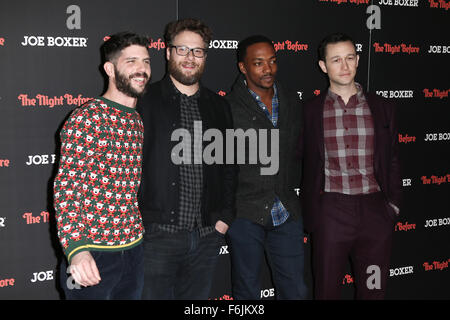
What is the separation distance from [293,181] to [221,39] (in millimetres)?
1235

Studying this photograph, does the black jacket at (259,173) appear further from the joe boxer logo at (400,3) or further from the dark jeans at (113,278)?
the joe boxer logo at (400,3)

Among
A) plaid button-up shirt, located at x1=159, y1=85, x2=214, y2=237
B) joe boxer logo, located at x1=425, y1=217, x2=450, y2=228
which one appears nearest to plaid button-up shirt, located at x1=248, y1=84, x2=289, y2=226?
plaid button-up shirt, located at x1=159, y1=85, x2=214, y2=237

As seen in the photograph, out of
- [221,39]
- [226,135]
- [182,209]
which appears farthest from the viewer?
[221,39]

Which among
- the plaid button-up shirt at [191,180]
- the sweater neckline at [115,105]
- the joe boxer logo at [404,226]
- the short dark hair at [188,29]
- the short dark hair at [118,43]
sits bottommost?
the joe boxer logo at [404,226]

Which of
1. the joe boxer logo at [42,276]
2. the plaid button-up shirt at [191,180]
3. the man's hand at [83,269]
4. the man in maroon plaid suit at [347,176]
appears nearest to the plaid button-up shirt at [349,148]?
the man in maroon plaid suit at [347,176]

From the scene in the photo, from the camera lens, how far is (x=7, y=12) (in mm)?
2795

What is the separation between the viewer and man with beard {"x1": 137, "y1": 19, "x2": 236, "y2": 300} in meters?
2.43

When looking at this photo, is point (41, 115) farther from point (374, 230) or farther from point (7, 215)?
point (374, 230)

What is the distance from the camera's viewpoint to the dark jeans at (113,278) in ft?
6.67

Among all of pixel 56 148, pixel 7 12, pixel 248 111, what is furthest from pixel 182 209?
pixel 7 12

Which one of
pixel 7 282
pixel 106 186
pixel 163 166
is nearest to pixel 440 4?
pixel 163 166

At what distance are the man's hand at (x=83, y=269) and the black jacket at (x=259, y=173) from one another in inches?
45.4

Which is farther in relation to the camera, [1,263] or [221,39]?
[221,39]

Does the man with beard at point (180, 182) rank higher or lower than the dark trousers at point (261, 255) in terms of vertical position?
higher
